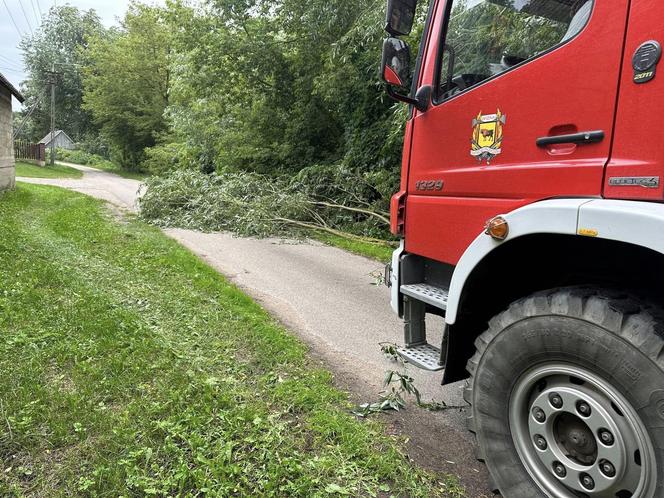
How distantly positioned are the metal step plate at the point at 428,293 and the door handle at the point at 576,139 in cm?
105

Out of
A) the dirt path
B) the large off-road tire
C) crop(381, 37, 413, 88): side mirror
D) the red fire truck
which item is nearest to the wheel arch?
the red fire truck

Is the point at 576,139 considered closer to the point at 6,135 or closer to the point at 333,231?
the point at 333,231

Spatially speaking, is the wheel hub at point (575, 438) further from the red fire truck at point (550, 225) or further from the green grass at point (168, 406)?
the green grass at point (168, 406)

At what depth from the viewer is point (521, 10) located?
2631 millimetres

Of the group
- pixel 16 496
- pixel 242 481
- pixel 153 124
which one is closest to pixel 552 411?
pixel 242 481

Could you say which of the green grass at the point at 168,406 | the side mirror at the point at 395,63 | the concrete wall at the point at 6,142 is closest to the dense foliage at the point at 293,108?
the concrete wall at the point at 6,142

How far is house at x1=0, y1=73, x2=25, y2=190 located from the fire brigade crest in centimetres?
1716

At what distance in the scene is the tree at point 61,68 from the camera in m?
55.5

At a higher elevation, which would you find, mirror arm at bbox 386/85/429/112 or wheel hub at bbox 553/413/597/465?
mirror arm at bbox 386/85/429/112

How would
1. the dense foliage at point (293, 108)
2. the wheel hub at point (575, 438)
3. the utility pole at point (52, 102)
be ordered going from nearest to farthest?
the wheel hub at point (575, 438), the dense foliage at point (293, 108), the utility pole at point (52, 102)

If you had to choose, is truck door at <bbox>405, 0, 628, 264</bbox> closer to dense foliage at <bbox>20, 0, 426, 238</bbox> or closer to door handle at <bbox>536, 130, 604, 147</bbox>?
door handle at <bbox>536, 130, 604, 147</bbox>

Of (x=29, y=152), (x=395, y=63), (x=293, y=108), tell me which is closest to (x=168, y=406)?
(x=395, y=63)

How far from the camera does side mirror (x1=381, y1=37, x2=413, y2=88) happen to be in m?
2.95

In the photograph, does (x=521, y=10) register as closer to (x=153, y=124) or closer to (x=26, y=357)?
(x=26, y=357)
